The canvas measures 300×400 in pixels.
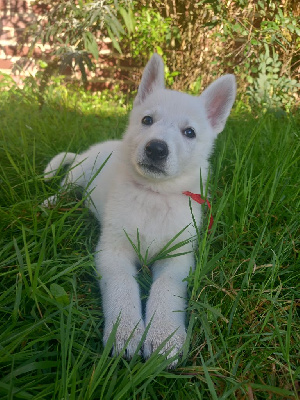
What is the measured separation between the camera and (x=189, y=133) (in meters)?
2.09

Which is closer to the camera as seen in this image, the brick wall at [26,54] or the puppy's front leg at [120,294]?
the puppy's front leg at [120,294]

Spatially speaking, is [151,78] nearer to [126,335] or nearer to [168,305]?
[168,305]

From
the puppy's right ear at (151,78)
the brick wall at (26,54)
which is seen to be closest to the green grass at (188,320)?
the puppy's right ear at (151,78)

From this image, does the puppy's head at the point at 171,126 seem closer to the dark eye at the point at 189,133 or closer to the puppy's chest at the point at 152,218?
the dark eye at the point at 189,133

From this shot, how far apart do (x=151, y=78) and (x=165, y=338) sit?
1.73 meters

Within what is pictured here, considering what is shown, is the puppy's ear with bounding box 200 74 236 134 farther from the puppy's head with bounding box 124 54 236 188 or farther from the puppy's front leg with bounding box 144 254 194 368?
the puppy's front leg with bounding box 144 254 194 368

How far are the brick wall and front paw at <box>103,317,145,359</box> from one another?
6.00 m

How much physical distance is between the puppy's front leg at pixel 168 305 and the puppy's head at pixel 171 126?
19.0 inches

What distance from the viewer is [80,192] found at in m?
2.56

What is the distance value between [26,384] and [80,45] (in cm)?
523

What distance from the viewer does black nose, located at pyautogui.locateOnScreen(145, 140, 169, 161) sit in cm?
181

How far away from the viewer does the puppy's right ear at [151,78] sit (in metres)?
2.35

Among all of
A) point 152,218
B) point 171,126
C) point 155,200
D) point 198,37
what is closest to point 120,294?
point 152,218

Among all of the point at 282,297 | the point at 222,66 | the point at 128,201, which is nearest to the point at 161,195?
the point at 128,201
